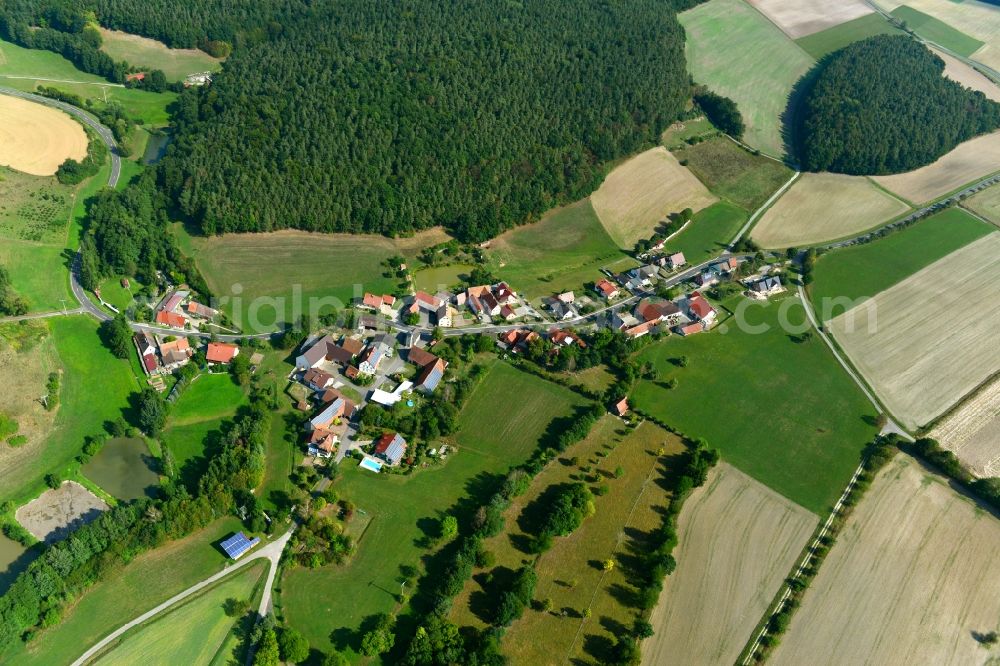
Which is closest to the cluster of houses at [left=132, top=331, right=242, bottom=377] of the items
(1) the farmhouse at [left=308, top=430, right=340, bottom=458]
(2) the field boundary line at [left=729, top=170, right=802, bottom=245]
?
(1) the farmhouse at [left=308, top=430, right=340, bottom=458]

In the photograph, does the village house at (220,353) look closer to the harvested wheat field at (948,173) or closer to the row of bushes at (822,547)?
the row of bushes at (822,547)

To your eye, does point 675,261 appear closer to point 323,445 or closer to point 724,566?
point 724,566

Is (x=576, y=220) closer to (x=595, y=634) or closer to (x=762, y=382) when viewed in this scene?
(x=762, y=382)

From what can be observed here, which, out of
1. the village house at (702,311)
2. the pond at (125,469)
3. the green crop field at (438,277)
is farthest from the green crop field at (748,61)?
the pond at (125,469)

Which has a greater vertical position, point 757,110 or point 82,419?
point 757,110

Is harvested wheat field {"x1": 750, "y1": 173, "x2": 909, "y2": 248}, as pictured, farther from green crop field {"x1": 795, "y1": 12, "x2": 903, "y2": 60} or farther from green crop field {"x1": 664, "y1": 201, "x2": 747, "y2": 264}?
green crop field {"x1": 795, "y1": 12, "x2": 903, "y2": 60}

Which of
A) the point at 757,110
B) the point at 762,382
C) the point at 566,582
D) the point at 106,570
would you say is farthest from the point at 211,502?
the point at 757,110

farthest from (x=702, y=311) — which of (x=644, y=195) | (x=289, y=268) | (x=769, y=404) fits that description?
(x=289, y=268)
